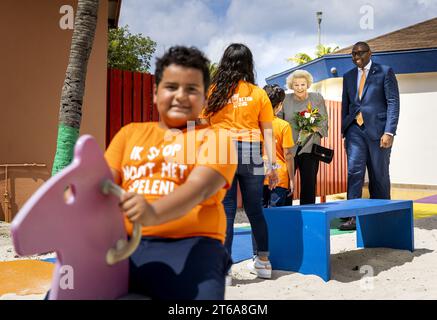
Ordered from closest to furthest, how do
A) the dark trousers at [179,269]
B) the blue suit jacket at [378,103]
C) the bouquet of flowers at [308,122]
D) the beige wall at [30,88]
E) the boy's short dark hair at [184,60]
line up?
the dark trousers at [179,269], the boy's short dark hair at [184,60], the blue suit jacket at [378,103], the bouquet of flowers at [308,122], the beige wall at [30,88]

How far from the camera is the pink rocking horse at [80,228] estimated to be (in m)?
1.41

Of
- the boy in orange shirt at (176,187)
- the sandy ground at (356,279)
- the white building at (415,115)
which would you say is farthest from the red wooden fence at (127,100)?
the white building at (415,115)

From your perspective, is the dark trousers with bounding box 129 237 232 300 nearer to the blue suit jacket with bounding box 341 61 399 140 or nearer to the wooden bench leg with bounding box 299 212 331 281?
the wooden bench leg with bounding box 299 212 331 281

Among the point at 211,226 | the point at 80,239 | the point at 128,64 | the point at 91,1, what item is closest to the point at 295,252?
the point at 211,226

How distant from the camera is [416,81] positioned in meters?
12.8

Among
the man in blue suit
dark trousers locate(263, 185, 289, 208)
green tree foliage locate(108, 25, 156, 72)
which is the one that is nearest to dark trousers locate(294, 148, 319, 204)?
the man in blue suit

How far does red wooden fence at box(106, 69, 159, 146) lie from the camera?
7.79 m

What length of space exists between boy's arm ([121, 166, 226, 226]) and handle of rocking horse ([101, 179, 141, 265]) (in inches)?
1.1

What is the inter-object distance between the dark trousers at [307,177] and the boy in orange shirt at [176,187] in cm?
410

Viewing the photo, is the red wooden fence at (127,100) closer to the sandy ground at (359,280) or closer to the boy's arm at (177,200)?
the sandy ground at (359,280)

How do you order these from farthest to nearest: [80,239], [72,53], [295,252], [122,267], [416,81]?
[416,81]
[72,53]
[295,252]
[122,267]
[80,239]
